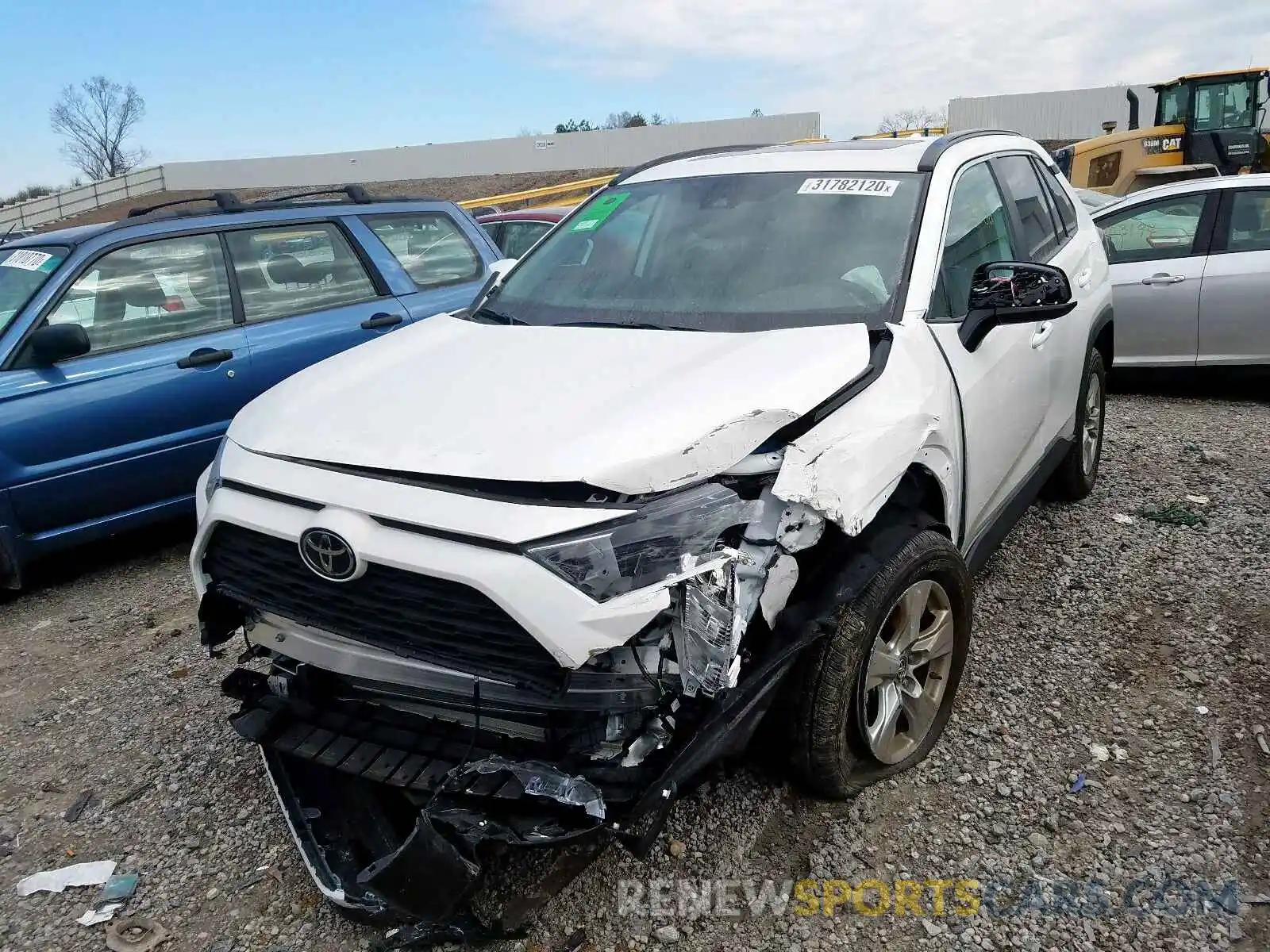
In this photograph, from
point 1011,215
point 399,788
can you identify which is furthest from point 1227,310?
point 399,788

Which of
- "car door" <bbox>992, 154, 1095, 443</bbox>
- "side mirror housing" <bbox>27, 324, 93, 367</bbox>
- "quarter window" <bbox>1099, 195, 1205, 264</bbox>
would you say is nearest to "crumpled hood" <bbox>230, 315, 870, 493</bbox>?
"car door" <bbox>992, 154, 1095, 443</bbox>

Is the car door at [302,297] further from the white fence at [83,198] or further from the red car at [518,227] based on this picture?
the white fence at [83,198]

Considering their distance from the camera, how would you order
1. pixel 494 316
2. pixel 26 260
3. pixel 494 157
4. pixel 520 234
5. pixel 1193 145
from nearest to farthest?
pixel 494 316, pixel 26 260, pixel 520 234, pixel 1193 145, pixel 494 157

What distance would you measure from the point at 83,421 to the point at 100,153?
7641 cm

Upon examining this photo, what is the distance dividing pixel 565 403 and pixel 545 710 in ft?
2.54

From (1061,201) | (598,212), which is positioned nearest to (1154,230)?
(1061,201)

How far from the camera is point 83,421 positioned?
450cm

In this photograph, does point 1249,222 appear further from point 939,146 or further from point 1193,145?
point 1193,145

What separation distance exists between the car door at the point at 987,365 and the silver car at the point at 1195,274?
3.72m

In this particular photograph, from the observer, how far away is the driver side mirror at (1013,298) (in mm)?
2975

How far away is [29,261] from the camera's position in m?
4.83

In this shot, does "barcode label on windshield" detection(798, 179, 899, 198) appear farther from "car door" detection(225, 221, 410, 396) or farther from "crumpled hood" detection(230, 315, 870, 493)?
"car door" detection(225, 221, 410, 396)

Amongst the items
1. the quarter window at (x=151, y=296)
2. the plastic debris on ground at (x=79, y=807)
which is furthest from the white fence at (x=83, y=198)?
the plastic debris on ground at (x=79, y=807)

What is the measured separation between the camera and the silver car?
21.3 feet
